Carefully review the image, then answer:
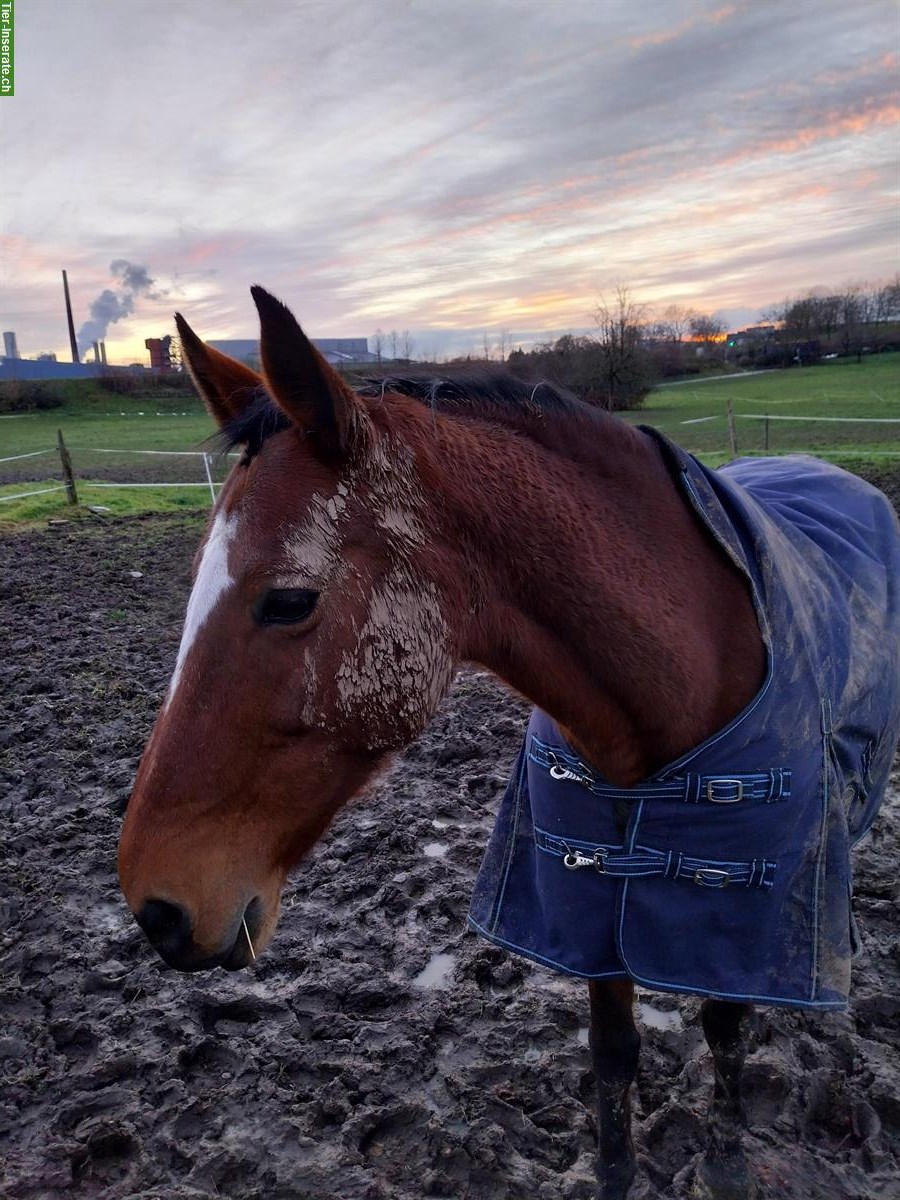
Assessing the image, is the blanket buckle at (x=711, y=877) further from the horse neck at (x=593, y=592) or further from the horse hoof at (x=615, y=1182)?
the horse hoof at (x=615, y=1182)

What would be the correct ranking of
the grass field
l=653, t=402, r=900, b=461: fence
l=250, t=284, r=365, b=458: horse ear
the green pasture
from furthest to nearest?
the green pasture → l=653, t=402, r=900, b=461: fence → the grass field → l=250, t=284, r=365, b=458: horse ear

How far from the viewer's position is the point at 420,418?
171cm

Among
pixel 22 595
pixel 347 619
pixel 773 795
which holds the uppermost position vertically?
pixel 347 619

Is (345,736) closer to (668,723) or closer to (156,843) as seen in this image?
(156,843)

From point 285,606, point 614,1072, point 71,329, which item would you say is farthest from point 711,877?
point 71,329

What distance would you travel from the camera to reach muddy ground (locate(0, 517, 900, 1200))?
2.38m

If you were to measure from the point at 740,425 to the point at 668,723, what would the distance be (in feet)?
84.5

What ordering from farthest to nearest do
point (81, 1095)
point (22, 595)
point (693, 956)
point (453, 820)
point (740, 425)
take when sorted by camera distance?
point (740, 425) < point (22, 595) < point (453, 820) < point (81, 1095) < point (693, 956)

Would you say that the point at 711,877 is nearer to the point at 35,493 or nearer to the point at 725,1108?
the point at 725,1108

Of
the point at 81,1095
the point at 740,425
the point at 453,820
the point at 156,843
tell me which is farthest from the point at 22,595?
the point at 740,425

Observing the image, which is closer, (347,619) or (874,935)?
(347,619)

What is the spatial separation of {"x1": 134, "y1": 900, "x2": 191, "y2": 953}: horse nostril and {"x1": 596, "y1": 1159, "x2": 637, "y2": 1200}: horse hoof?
60.4 inches

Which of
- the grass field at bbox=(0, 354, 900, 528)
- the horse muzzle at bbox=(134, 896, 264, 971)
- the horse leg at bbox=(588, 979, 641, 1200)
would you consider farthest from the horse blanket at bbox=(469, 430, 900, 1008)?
the grass field at bbox=(0, 354, 900, 528)

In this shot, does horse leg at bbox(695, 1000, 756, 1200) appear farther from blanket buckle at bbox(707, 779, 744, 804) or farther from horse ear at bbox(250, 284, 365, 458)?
horse ear at bbox(250, 284, 365, 458)
